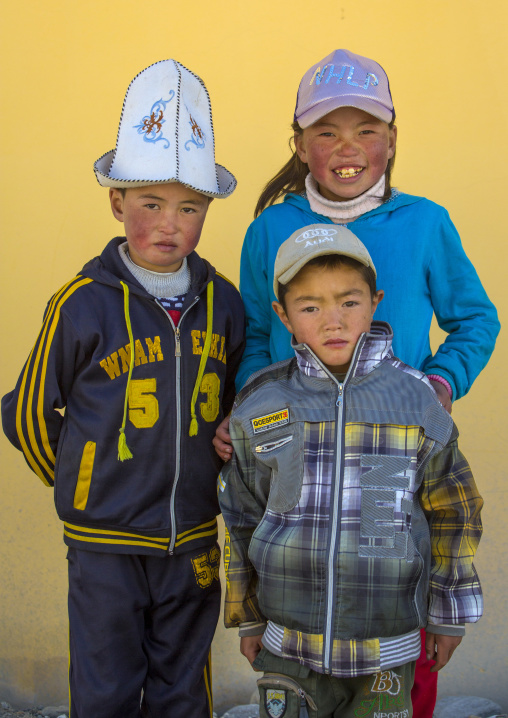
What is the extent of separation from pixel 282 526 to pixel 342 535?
0.13 meters

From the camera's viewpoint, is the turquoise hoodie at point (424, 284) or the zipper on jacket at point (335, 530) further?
the turquoise hoodie at point (424, 284)

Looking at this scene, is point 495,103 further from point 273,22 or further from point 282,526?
point 282,526

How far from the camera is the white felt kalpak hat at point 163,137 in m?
1.93

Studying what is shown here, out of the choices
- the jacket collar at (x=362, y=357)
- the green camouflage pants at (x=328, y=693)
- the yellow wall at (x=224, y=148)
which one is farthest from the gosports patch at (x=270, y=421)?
the yellow wall at (x=224, y=148)

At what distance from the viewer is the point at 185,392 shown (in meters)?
1.95

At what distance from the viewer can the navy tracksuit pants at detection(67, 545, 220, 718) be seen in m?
1.91

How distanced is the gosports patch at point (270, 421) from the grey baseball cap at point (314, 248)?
31 centimetres

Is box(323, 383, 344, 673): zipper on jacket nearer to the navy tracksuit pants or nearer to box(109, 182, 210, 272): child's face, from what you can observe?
the navy tracksuit pants

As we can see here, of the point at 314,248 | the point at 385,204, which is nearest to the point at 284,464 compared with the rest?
the point at 314,248

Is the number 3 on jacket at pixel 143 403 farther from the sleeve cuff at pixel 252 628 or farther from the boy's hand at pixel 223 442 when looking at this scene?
the sleeve cuff at pixel 252 628

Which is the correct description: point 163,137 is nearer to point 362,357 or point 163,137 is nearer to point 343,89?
point 343,89

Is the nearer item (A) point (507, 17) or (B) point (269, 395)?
(B) point (269, 395)

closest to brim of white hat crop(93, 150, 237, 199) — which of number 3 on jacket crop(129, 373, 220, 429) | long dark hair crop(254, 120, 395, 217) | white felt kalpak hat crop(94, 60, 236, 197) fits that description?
white felt kalpak hat crop(94, 60, 236, 197)

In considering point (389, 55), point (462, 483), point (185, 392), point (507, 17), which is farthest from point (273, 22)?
point (462, 483)
